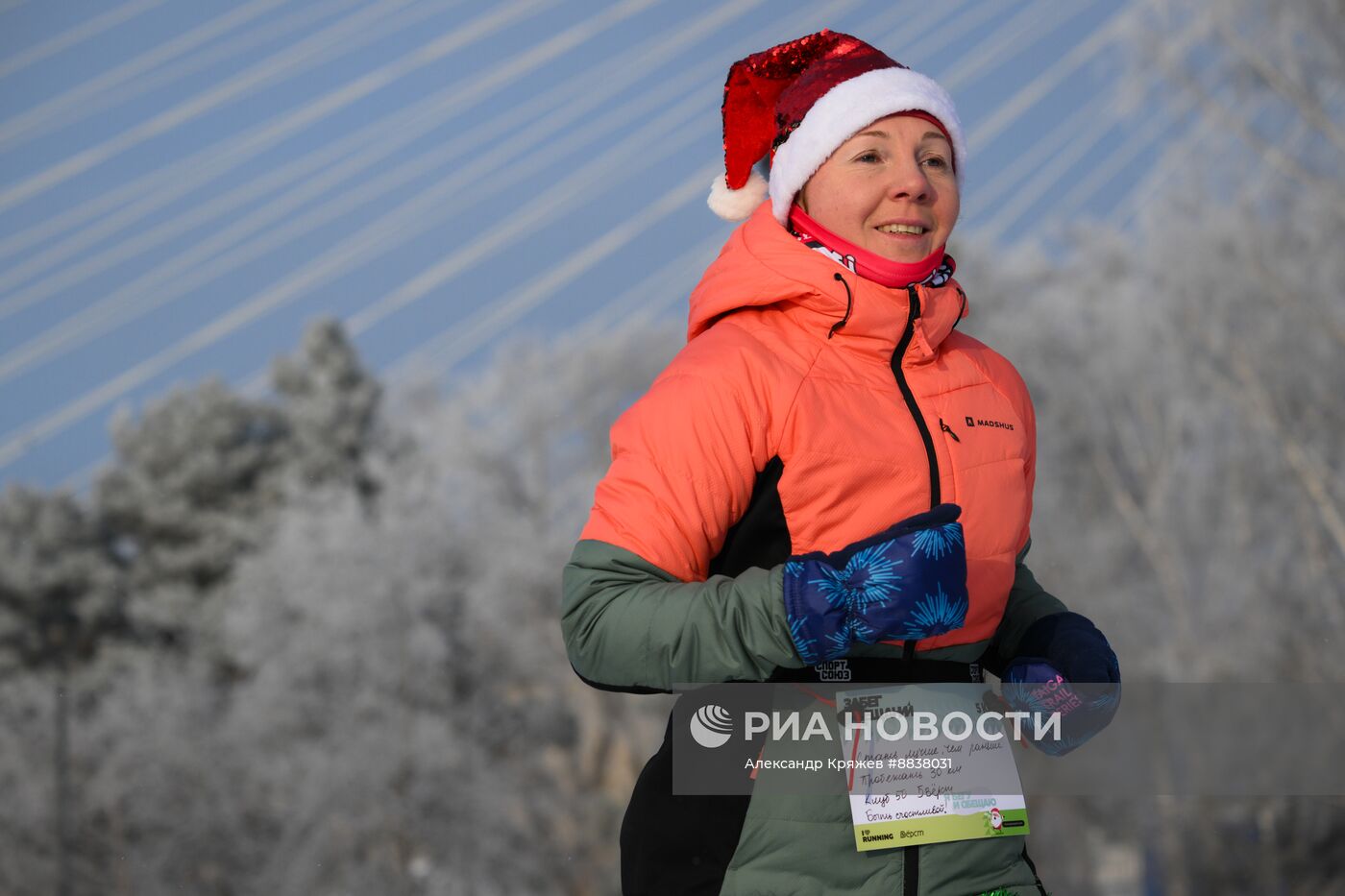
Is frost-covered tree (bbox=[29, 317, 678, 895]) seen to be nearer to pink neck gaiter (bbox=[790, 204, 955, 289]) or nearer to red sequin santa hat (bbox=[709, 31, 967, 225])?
red sequin santa hat (bbox=[709, 31, 967, 225])

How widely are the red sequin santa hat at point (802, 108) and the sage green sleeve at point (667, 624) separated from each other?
1.83 ft

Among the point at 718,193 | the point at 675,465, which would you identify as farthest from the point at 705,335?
the point at 718,193

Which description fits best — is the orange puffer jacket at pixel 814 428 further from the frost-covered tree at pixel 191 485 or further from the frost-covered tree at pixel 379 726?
the frost-covered tree at pixel 191 485

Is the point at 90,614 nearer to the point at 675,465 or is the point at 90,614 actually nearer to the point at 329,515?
the point at 329,515

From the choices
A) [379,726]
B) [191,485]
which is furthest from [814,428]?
[191,485]

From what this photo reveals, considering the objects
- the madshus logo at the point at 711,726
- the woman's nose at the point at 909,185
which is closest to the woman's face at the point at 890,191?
the woman's nose at the point at 909,185

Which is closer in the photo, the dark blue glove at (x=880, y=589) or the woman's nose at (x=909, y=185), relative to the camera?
the dark blue glove at (x=880, y=589)

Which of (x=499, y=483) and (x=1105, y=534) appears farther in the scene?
(x=499, y=483)

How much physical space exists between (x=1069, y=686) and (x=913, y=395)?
38 cm

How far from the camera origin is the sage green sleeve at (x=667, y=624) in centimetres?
130

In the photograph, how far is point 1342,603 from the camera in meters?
14.9

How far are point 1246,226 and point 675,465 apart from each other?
1623 cm

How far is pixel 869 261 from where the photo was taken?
1.58m

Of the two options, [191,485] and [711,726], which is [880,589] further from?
[191,485]
